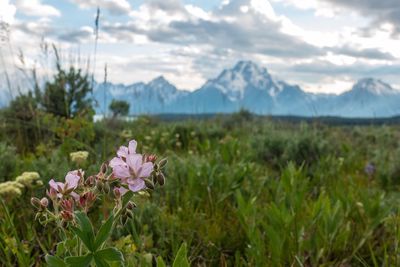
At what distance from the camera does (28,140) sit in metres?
6.29

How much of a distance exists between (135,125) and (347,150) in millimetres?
3823

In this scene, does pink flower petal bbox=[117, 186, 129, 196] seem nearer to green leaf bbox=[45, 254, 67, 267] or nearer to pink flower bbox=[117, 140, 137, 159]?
pink flower bbox=[117, 140, 137, 159]

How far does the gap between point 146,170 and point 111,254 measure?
197 mm

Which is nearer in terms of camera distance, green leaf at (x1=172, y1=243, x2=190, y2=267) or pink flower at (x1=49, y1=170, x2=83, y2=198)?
pink flower at (x1=49, y1=170, x2=83, y2=198)

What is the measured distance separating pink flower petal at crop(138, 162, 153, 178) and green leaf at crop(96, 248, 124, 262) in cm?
17

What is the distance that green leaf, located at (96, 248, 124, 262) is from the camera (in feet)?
3.28

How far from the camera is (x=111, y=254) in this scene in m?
1.01

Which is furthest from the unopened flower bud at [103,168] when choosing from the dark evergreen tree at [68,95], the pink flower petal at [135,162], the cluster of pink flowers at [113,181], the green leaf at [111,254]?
the dark evergreen tree at [68,95]

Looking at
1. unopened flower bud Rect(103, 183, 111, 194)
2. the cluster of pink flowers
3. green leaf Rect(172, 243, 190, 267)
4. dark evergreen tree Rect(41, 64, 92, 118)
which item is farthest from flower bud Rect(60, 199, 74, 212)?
dark evergreen tree Rect(41, 64, 92, 118)

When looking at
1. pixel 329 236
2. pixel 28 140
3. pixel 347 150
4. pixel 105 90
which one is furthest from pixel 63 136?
pixel 347 150

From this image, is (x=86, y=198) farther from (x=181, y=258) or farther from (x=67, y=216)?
(x=181, y=258)

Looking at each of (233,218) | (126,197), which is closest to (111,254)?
(126,197)

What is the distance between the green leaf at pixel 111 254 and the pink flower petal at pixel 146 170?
0.57ft

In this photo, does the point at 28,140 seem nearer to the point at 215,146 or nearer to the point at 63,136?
the point at 63,136
